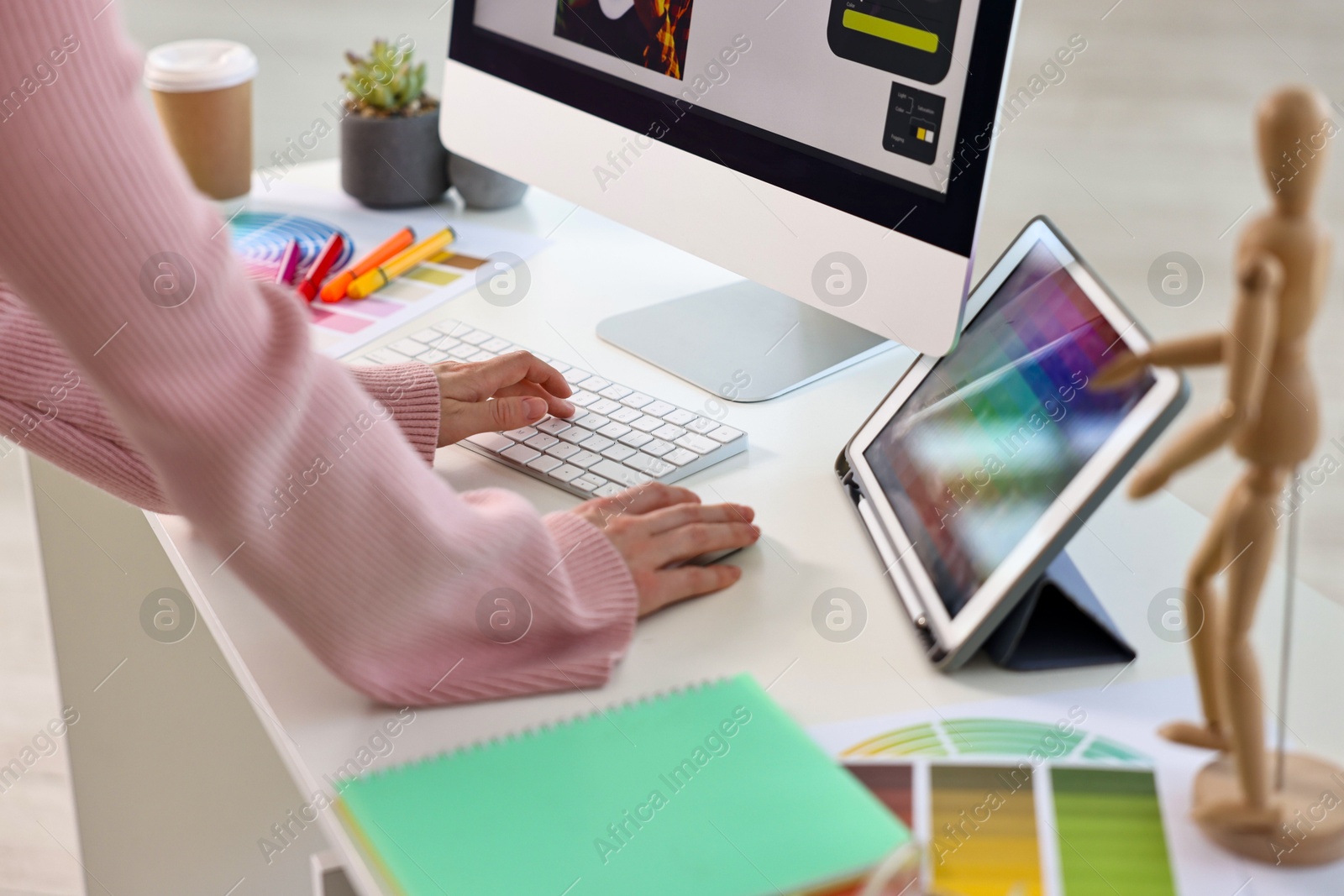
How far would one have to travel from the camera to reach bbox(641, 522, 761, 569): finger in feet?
2.43

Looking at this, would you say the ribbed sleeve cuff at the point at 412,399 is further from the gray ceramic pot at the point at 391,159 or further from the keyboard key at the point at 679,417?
the gray ceramic pot at the point at 391,159

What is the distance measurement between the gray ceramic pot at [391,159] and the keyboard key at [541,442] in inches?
22.0

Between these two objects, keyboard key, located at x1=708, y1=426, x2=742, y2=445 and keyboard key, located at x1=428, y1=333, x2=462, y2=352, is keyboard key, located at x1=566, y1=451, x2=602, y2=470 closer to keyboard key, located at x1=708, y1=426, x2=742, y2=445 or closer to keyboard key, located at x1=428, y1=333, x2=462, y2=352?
keyboard key, located at x1=708, y1=426, x2=742, y2=445

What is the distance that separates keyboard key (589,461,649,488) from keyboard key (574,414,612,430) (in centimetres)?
6

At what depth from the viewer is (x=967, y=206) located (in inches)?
Result: 31.5

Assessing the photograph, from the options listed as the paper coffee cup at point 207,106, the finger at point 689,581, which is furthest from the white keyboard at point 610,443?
the paper coffee cup at point 207,106

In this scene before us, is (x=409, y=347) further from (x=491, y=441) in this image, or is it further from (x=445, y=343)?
(x=491, y=441)

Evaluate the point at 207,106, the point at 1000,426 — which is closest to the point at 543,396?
the point at 1000,426

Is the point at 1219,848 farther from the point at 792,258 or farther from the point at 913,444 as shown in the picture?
the point at 792,258

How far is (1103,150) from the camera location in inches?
143

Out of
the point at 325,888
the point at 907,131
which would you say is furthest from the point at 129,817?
the point at 907,131

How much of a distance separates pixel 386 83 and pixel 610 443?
655mm

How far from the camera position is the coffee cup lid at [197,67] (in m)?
1.31

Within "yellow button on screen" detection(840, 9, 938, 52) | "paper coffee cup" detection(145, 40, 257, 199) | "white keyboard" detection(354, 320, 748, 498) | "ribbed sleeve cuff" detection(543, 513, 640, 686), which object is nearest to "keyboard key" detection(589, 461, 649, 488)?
"white keyboard" detection(354, 320, 748, 498)
